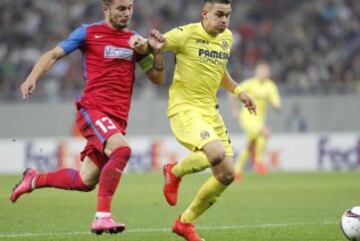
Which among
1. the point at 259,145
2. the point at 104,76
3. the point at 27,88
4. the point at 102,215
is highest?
the point at 104,76

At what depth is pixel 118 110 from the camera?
9156 millimetres

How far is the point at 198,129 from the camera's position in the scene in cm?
951

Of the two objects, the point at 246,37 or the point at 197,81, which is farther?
the point at 246,37

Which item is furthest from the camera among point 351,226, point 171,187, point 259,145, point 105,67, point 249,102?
point 259,145

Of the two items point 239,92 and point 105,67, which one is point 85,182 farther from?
point 239,92

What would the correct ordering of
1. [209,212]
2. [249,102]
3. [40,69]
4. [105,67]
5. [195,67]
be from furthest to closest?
1. [209,212]
2. [249,102]
3. [195,67]
4. [105,67]
5. [40,69]

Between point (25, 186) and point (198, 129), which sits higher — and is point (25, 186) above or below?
below

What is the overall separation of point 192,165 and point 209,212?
3.14m

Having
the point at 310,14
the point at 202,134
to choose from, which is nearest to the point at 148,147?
the point at 310,14

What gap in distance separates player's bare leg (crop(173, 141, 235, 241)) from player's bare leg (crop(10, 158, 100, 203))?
955 millimetres

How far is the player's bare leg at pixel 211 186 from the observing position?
30.1ft

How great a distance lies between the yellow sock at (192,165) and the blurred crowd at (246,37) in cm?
1501

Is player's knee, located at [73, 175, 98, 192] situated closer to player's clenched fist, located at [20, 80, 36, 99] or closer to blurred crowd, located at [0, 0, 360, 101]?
player's clenched fist, located at [20, 80, 36, 99]

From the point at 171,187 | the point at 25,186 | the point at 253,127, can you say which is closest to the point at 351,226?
the point at 171,187
